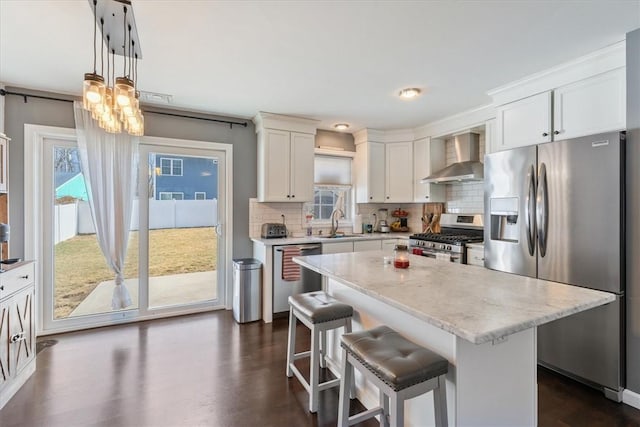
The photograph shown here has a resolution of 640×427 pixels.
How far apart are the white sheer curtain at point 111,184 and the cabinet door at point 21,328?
3.06 feet

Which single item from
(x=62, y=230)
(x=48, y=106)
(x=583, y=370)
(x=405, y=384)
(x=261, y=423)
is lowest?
(x=261, y=423)

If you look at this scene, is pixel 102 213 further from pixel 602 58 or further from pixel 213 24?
pixel 602 58

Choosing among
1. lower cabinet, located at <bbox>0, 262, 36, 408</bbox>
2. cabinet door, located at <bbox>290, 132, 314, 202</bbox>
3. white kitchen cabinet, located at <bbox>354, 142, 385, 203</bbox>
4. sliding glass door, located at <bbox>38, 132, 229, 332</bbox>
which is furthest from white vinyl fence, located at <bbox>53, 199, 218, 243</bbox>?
white kitchen cabinet, located at <bbox>354, 142, 385, 203</bbox>

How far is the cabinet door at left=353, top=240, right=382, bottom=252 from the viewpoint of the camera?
13.6 ft

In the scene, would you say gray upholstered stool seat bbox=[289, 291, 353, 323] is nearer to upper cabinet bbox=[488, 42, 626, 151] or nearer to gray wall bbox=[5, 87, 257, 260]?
gray wall bbox=[5, 87, 257, 260]

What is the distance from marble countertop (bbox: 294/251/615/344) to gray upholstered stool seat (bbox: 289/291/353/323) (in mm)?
246

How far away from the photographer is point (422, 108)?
3.65 m

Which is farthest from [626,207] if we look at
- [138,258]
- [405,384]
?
[138,258]

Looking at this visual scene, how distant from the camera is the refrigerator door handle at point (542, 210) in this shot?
245 centimetres

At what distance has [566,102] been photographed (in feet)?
8.28

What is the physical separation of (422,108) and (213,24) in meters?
2.52

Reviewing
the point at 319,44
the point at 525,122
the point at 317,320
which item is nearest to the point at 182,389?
the point at 317,320

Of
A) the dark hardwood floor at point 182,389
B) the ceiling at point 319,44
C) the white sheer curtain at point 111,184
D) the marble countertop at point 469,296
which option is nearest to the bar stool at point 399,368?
the marble countertop at point 469,296

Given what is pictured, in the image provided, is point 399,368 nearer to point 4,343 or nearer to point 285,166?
point 4,343
